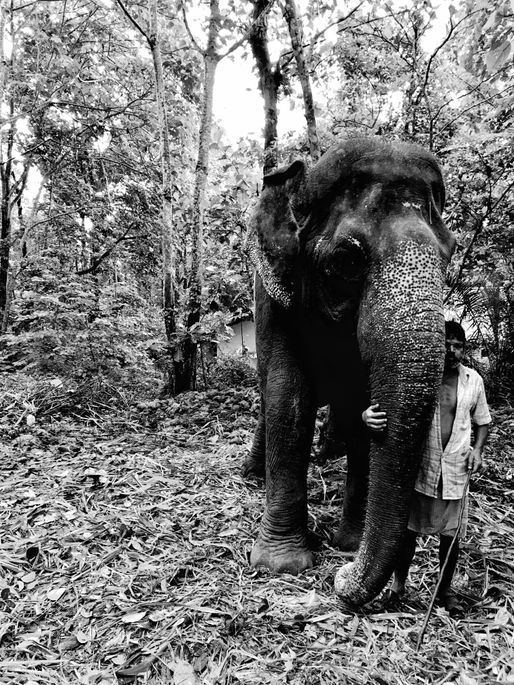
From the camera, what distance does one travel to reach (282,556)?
280 cm

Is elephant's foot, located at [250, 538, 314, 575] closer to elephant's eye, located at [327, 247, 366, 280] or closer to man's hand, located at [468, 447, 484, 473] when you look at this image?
man's hand, located at [468, 447, 484, 473]

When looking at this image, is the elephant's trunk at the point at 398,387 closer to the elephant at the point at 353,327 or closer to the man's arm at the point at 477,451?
the elephant at the point at 353,327

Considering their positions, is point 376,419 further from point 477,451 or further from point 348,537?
point 348,537

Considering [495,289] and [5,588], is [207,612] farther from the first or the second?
[495,289]

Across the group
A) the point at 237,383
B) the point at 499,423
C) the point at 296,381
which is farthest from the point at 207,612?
the point at 237,383

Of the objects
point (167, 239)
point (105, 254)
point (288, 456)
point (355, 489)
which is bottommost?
point (355, 489)

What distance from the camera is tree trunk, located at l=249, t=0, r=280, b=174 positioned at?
6.59 metres

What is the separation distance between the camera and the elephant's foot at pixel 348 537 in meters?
3.06

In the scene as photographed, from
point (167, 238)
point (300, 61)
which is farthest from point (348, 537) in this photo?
point (167, 238)

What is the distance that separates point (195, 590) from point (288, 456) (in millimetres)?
883

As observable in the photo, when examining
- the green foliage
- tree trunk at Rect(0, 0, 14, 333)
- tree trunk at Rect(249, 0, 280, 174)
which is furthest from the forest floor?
tree trunk at Rect(0, 0, 14, 333)

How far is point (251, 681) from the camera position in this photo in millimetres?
1873

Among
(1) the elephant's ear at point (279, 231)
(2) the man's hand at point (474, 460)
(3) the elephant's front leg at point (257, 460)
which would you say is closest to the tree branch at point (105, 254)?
(3) the elephant's front leg at point (257, 460)

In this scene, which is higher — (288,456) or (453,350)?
(453,350)
